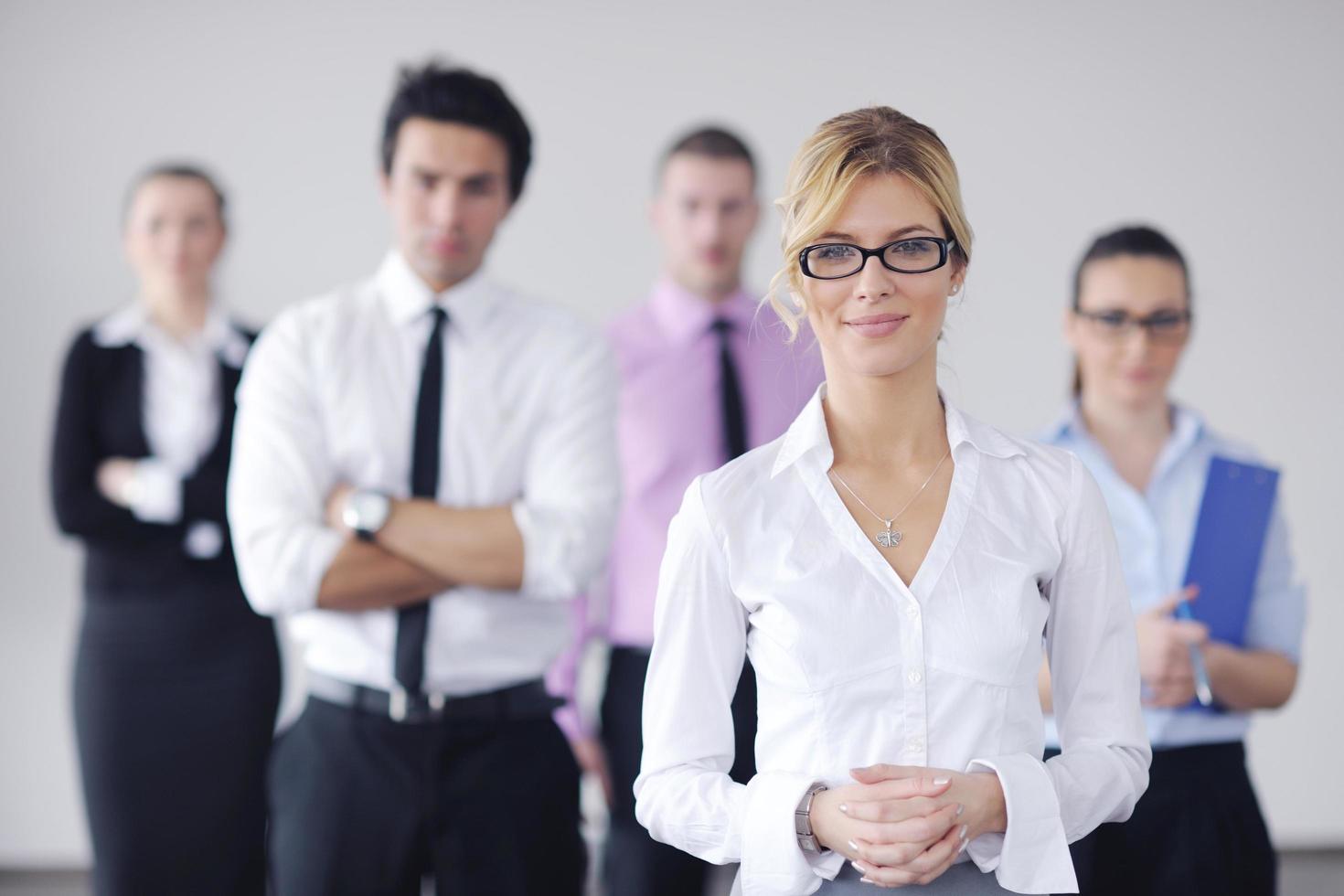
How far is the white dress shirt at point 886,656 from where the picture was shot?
1549 mm

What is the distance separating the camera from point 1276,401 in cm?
529

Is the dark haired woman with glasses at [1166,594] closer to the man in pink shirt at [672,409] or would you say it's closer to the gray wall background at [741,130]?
the man in pink shirt at [672,409]

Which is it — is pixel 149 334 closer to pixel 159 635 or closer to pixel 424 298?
pixel 159 635

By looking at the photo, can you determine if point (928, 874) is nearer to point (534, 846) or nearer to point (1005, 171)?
point (534, 846)

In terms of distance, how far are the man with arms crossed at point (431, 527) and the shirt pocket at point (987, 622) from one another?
1007 mm

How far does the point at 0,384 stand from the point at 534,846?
3902mm

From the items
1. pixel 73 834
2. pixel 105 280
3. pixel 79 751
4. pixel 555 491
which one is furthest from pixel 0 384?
pixel 555 491

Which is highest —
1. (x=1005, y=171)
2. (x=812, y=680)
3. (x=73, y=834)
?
(x=1005, y=171)

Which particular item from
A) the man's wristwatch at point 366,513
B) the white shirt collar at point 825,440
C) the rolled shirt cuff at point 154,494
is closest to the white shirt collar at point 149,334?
the rolled shirt cuff at point 154,494

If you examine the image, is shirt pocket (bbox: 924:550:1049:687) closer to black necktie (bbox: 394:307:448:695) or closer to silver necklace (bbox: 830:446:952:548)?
silver necklace (bbox: 830:446:952:548)

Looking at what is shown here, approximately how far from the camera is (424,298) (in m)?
2.65

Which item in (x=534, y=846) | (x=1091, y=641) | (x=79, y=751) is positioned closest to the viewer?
(x=1091, y=641)

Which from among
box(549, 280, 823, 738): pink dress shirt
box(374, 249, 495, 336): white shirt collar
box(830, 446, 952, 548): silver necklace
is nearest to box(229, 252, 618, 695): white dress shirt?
box(374, 249, 495, 336): white shirt collar

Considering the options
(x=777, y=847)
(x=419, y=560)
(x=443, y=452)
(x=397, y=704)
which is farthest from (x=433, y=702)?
(x=777, y=847)
